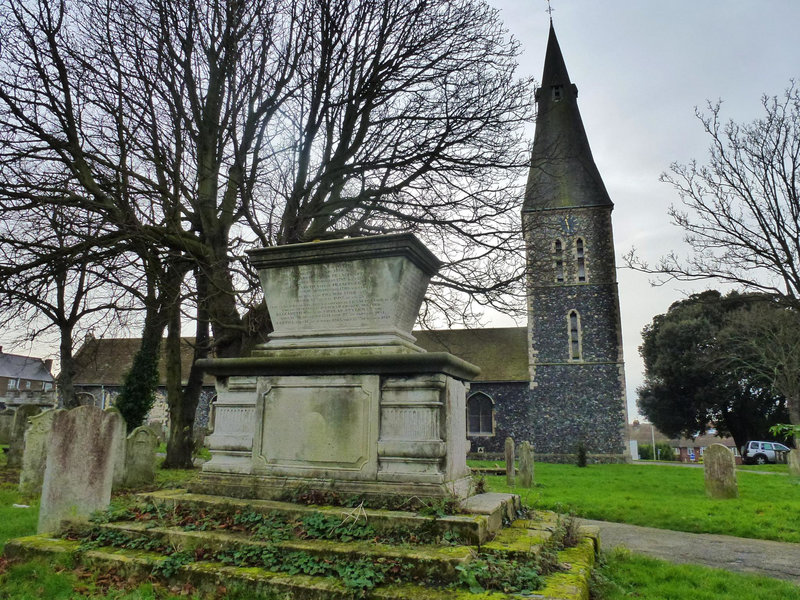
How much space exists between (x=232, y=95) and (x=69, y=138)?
297 cm

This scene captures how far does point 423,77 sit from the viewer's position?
1044cm

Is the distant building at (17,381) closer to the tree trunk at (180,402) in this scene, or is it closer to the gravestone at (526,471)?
the tree trunk at (180,402)

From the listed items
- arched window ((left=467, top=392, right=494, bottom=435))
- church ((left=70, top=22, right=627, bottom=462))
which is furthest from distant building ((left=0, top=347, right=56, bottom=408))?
arched window ((left=467, top=392, right=494, bottom=435))

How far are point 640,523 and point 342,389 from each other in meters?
6.30

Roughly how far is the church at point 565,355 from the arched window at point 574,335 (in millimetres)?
53

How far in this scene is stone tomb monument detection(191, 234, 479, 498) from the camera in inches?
174

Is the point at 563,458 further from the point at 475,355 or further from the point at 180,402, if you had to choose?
the point at 180,402

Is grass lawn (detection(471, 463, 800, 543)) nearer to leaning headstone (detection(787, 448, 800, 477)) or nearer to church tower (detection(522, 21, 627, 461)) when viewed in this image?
leaning headstone (detection(787, 448, 800, 477))

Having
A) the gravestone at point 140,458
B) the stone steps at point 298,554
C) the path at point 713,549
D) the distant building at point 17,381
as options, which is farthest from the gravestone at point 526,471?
the distant building at point 17,381

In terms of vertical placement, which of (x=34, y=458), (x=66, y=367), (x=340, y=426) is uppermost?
(x=66, y=367)

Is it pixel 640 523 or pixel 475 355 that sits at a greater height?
pixel 475 355

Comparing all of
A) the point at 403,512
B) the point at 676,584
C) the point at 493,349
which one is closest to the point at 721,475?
the point at 676,584

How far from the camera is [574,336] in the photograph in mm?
27453

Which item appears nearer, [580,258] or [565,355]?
[565,355]
